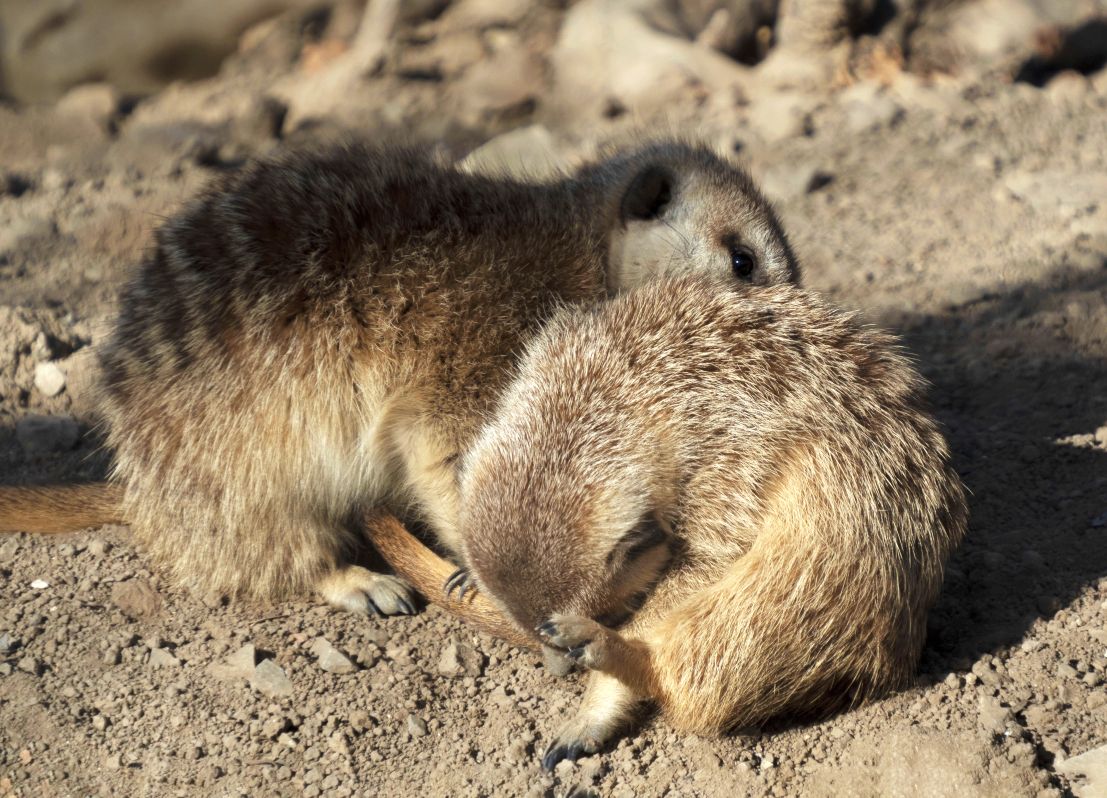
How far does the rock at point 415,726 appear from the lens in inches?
96.9

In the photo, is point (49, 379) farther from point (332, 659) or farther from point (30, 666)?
point (332, 659)

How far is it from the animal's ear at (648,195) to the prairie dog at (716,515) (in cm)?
84

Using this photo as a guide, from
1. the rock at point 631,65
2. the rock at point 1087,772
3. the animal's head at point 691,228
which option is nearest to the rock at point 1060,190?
the rock at point 631,65

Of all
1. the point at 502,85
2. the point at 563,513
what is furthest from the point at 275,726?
the point at 502,85

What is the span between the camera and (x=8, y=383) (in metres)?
3.59

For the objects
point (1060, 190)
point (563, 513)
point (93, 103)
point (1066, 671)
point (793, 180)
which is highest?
point (563, 513)

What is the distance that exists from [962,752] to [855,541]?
1.52 feet

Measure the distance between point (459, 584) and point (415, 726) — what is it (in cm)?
33

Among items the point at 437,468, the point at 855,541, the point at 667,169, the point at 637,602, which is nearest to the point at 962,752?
the point at 855,541

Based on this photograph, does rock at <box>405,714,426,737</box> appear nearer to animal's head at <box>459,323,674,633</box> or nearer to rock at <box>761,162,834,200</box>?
animal's head at <box>459,323,674,633</box>

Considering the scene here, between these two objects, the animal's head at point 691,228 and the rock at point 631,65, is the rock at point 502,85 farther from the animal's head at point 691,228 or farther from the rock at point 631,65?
the animal's head at point 691,228

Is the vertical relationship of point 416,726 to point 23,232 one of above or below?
below

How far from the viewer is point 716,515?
A: 7.96ft

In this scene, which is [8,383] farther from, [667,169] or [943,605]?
[943,605]
